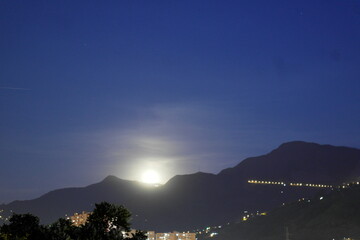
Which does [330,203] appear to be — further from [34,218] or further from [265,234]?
[34,218]

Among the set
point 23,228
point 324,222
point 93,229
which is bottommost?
point 324,222

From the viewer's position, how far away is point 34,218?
2300 centimetres

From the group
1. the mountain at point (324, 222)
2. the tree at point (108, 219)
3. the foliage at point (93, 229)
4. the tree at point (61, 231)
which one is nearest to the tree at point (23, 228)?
the foliage at point (93, 229)

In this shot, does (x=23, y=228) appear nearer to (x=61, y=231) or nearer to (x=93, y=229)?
(x=61, y=231)

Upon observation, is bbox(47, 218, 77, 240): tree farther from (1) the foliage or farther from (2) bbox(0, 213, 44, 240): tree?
(2) bbox(0, 213, 44, 240): tree

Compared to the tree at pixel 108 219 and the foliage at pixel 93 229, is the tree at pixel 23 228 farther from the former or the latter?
the tree at pixel 108 219

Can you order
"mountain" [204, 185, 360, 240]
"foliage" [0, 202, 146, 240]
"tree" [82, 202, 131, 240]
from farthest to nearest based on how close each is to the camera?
"mountain" [204, 185, 360, 240], "tree" [82, 202, 131, 240], "foliage" [0, 202, 146, 240]

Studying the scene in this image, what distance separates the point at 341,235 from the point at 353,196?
3659 cm

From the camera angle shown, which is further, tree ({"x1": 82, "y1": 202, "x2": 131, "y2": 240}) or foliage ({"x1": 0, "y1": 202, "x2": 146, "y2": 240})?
tree ({"x1": 82, "y1": 202, "x2": 131, "y2": 240})

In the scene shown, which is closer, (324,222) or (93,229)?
(93,229)

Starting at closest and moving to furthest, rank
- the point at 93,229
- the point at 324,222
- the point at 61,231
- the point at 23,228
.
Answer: the point at 93,229 → the point at 61,231 → the point at 23,228 → the point at 324,222

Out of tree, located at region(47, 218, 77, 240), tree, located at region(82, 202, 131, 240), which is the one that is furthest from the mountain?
tree, located at region(47, 218, 77, 240)

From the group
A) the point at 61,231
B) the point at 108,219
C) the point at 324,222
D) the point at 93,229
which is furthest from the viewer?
the point at 324,222

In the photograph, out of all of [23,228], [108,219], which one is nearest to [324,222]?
[108,219]
